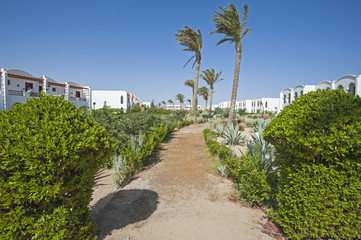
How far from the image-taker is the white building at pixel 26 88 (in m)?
18.4

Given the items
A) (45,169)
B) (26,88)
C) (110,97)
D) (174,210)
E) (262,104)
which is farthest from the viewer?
(262,104)

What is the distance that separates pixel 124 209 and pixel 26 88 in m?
28.4

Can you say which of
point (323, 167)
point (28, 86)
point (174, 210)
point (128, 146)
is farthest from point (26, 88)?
point (323, 167)

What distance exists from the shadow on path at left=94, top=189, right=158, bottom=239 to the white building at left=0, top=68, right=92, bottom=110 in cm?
1210

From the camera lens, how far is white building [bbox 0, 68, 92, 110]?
18.4m

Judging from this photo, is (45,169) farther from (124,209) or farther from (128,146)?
(128,146)

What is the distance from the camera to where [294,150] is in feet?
7.16

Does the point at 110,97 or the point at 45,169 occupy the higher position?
the point at 110,97

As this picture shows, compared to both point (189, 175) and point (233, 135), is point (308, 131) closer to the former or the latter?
point (189, 175)

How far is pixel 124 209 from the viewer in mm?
3100

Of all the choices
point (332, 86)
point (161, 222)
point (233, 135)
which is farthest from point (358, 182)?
point (332, 86)

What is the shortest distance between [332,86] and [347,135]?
28.6 metres

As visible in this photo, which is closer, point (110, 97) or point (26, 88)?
point (26, 88)

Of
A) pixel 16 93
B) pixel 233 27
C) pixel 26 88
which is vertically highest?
pixel 233 27
